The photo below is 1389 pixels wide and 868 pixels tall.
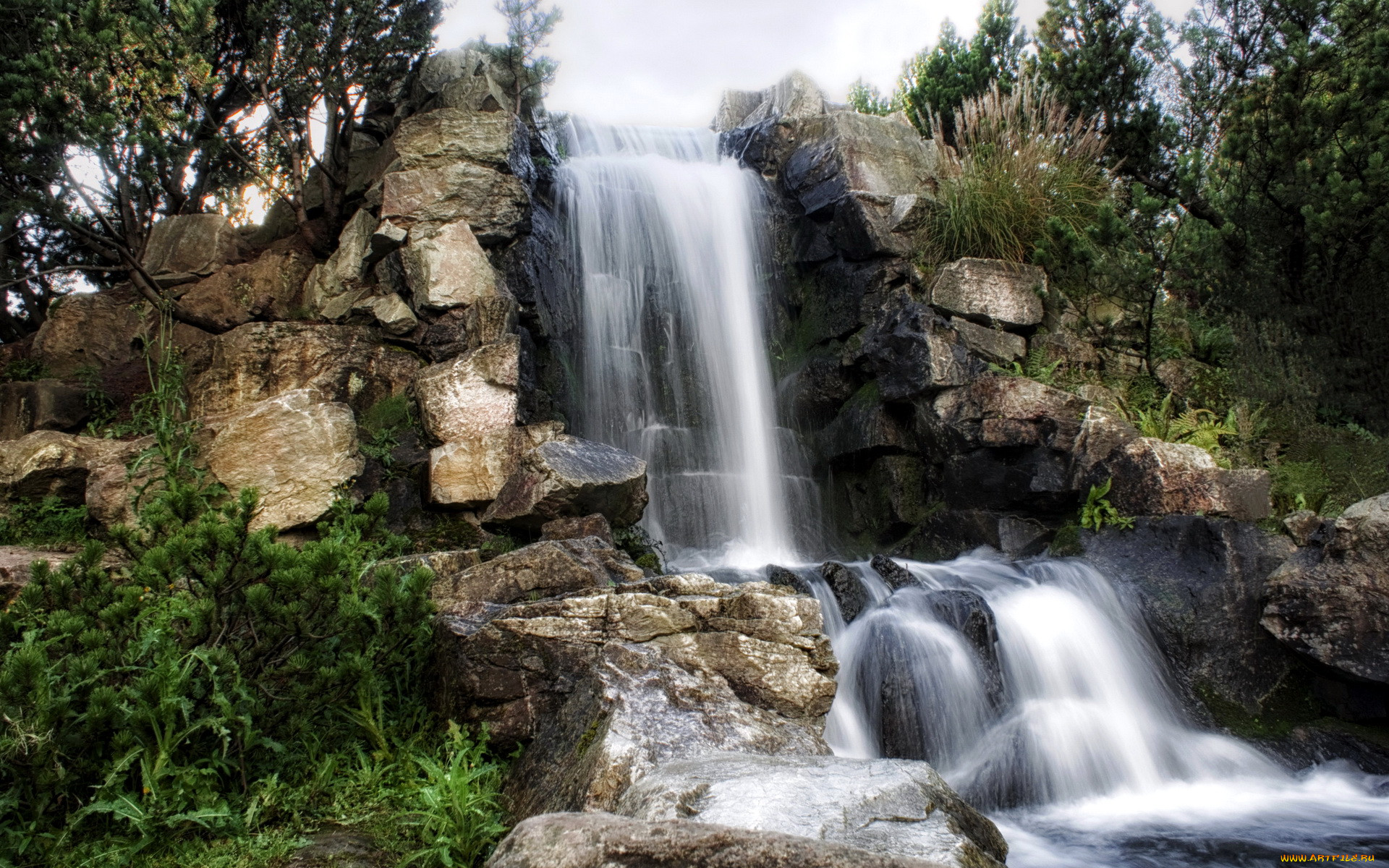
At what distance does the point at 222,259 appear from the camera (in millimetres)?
9375

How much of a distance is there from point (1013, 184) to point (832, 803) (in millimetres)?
9124

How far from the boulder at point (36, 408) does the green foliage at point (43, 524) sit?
4.93ft

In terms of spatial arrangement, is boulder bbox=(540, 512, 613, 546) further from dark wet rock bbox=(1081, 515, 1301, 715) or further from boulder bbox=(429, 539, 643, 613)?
dark wet rock bbox=(1081, 515, 1301, 715)

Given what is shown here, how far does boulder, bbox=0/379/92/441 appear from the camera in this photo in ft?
25.6

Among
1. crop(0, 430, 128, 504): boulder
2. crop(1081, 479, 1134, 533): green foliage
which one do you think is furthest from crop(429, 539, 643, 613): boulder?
crop(1081, 479, 1134, 533): green foliage

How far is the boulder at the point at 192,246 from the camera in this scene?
9.32m

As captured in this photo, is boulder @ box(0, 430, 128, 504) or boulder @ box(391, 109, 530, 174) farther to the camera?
boulder @ box(391, 109, 530, 174)

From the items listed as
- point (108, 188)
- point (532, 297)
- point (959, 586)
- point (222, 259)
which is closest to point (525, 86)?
point (532, 297)

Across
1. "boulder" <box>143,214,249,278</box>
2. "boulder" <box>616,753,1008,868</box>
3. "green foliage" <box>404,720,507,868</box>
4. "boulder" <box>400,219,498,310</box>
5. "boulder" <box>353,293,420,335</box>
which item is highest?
"boulder" <box>143,214,249,278</box>

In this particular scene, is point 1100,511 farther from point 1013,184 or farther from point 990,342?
point 1013,184

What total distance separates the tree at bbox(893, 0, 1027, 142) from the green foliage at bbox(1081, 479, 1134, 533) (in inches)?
352

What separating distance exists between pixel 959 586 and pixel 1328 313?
4451 millimetres

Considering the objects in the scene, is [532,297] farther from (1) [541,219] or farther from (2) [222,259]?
(2) [222,259]

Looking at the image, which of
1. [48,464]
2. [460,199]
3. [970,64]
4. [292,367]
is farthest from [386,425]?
[970,64]
